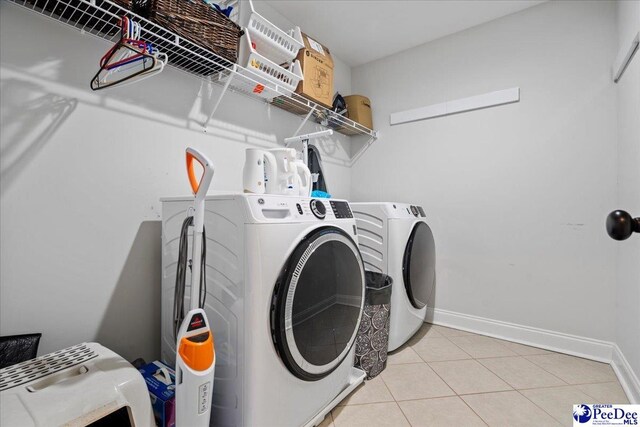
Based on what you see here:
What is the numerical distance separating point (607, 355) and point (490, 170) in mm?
1422

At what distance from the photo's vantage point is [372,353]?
1.69m

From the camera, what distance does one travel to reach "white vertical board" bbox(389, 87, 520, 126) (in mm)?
2250

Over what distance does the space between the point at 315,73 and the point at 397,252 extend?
1360 millimetres

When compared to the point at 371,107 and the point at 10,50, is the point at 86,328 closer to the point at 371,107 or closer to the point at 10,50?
the point at 10,50

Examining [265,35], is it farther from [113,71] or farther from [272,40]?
[113,71]

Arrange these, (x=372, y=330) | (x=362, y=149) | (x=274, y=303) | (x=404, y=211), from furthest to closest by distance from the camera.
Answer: (x=362, y=149), (x=404, y=211), (x=372, y=330), (x=274, y=303)

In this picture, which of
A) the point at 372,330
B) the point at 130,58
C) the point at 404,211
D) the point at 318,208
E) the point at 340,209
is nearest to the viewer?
the point at 130,58

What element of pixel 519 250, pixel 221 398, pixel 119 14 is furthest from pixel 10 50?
pixel 519 250

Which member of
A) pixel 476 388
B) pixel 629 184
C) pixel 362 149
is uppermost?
pixel 362 149

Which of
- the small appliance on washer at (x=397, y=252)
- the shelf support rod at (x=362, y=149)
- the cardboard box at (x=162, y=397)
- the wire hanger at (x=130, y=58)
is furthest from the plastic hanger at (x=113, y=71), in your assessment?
the shelf support rod at (x=362, y=149)

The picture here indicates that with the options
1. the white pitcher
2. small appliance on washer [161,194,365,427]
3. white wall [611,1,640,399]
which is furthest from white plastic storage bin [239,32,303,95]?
white wall [611,1,640,399]

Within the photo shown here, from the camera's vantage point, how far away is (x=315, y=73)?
2082mm

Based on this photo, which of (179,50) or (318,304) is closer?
(318,304)

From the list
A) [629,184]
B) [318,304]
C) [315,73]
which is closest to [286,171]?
[318,304]
